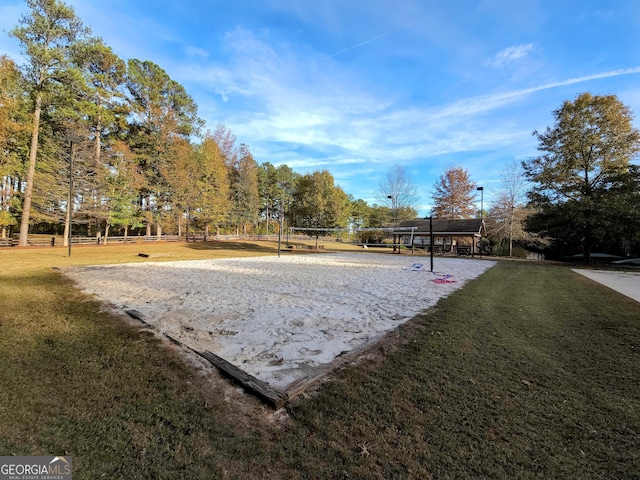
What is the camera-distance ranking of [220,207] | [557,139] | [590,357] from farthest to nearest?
[220,207], [557,139], [590,357]

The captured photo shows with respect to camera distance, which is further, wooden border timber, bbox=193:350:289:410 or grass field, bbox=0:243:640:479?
wooden border timber, bbox=193:350:289:410

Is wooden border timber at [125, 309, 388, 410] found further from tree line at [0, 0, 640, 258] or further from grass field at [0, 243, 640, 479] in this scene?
tree line at [0, 0, 640, 258]

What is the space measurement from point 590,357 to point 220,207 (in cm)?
3130

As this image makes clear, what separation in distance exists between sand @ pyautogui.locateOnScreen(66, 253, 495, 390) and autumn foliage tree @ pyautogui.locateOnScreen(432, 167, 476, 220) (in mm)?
30045

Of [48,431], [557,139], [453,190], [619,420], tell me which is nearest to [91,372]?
[48,431]

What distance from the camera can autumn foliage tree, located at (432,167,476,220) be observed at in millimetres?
35750

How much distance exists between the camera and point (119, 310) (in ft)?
16.4

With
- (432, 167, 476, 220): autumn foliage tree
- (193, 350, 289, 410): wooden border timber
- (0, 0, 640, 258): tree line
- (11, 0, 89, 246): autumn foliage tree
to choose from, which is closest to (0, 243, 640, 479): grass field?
(193, 350, 289, 410): wooden border timber

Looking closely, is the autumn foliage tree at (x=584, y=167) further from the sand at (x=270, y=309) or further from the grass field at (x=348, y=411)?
the grass field at (x=348, y=411)

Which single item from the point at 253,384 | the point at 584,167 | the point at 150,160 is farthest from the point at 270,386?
the point at 150,160

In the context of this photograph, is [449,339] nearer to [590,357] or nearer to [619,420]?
[590,357]

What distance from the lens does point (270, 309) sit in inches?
209

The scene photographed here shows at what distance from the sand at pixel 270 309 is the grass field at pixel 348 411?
48 cm

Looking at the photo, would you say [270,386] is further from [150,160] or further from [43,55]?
[150,160]
